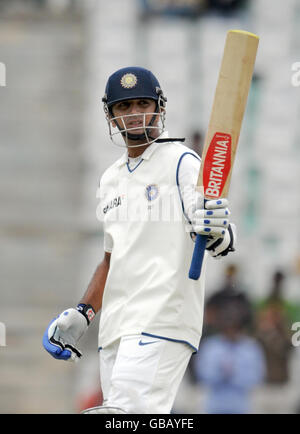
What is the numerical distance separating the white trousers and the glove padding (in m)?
0.31

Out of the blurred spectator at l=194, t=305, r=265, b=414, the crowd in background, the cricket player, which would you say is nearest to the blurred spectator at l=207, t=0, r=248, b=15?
the crowd in background

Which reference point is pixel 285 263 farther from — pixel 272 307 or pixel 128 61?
pixel 128 61

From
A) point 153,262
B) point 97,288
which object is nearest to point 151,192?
point 153,262

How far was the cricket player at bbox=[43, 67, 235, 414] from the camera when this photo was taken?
11.1 ft

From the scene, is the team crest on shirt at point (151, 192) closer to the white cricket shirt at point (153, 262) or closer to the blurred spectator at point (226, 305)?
the white cricket shirt at point (153, 262)

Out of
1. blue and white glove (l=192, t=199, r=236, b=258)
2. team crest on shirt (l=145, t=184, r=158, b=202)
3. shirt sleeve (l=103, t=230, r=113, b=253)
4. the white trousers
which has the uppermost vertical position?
team crest on shirt (l=145, t=184, r=158, b=202)

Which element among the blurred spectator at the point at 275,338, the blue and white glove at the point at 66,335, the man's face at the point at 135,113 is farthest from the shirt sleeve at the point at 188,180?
the blurred spectator at the point at 275,338

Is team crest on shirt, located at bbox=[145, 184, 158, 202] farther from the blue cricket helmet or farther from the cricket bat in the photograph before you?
the blue cricket helmet

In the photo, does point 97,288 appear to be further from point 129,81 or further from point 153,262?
point 129,81

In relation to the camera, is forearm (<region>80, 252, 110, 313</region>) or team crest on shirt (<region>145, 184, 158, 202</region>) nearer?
team crest on shirt (<region>145, 184, 158, 202</region>)

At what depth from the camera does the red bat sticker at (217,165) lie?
3.37 meters

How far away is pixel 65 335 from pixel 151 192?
0.69 meters

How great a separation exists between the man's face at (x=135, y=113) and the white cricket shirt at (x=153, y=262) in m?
0.11

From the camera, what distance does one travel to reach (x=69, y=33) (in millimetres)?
9891
